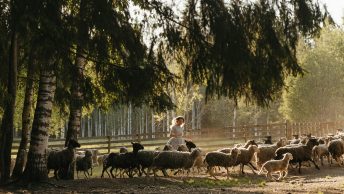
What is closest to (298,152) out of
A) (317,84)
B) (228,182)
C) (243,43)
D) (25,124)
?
(228,182)

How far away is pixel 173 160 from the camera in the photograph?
13141 mm

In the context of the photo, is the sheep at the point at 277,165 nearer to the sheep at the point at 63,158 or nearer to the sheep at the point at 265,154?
the sheep at the point at 265,154

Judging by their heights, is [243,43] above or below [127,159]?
above

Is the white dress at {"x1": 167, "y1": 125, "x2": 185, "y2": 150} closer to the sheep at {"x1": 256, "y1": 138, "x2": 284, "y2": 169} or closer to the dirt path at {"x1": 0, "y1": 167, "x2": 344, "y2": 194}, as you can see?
the dirt path at {"x1": 0, "y1": 167, "x2": 344, "y2": 194}

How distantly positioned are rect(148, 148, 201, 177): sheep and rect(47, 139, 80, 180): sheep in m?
2.20

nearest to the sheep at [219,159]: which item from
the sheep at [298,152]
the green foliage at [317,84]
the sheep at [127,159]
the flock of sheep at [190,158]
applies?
the flock of sheep at [190,158]

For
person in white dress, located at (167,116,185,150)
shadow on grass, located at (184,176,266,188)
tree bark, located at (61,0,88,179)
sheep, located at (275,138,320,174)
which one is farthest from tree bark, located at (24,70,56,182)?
sheep, located at (275,138,320,174)

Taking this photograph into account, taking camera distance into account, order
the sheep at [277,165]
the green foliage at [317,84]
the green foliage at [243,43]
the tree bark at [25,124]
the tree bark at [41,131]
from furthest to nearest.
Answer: the green foliage at [317,84] → the sheep at [277,165] → the tree bark at [25,124] → the tree bark at [41,131] → the green foliage at [243,43]

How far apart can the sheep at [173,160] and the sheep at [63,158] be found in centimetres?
220

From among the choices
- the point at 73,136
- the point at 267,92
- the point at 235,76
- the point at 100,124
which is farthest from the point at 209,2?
the point at 100,124

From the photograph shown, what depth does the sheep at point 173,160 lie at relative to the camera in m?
13.0

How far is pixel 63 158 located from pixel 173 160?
3.02 meters

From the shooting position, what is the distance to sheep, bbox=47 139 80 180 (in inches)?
521

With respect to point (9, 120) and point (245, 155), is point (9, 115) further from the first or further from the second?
point (245, 155)
